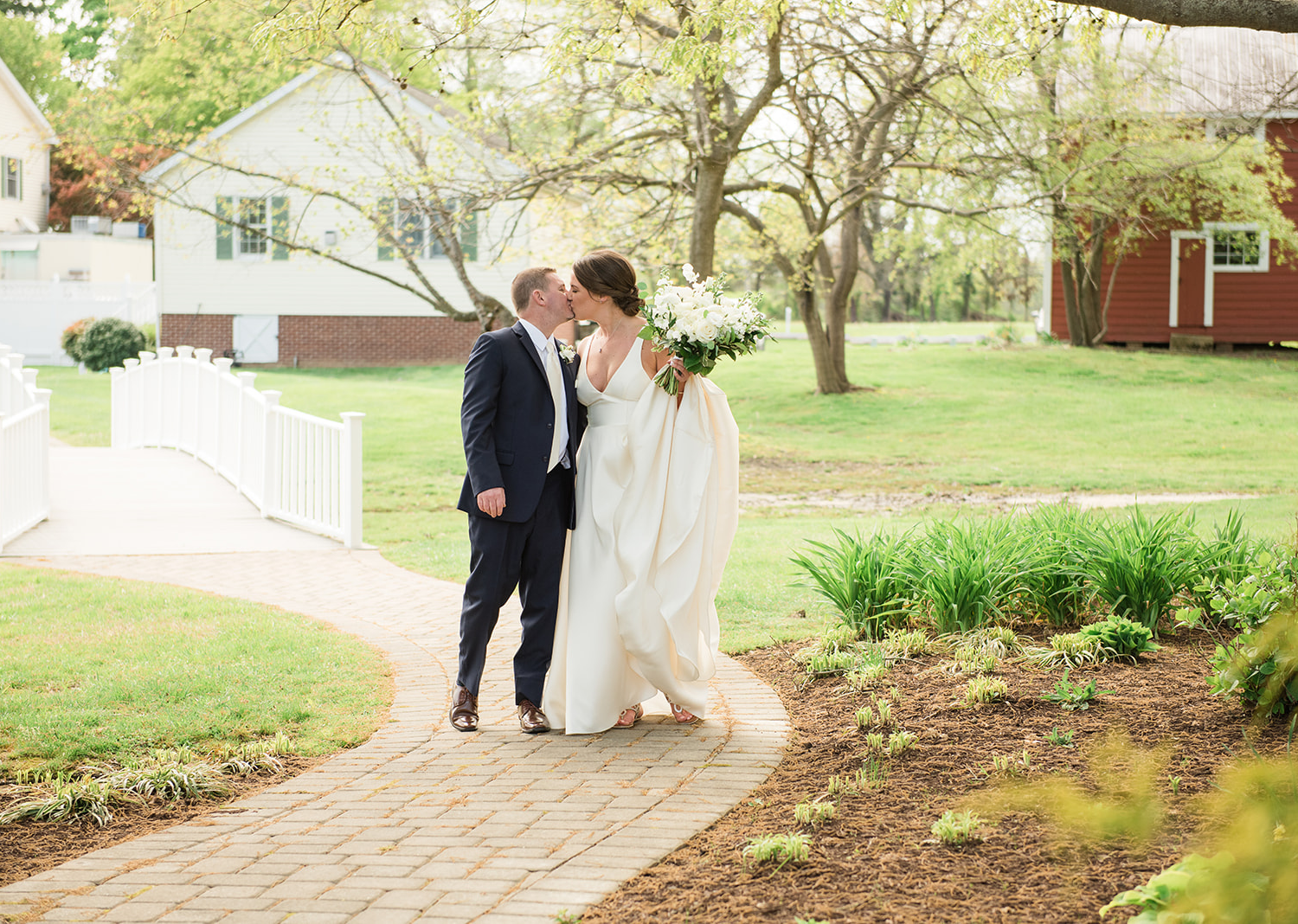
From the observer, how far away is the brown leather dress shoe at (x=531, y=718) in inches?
200

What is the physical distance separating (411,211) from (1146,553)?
12201mm

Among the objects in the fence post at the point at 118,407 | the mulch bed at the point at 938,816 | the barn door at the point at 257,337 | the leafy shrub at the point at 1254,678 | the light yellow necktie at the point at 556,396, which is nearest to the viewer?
the mulch bed at the point at 938,816

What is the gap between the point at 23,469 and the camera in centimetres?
1027

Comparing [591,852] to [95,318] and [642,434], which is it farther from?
[95,318]

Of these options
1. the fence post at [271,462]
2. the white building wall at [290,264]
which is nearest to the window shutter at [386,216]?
the fence post at [271,462]

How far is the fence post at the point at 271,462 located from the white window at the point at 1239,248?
22916mm

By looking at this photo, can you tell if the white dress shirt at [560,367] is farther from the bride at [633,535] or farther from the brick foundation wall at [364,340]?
the brick foundation wall at [364,340]

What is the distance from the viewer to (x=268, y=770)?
183 inches

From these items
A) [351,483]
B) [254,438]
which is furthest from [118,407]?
[351,483]

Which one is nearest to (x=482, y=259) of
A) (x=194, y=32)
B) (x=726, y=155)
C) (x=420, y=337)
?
(x=420, y=337)

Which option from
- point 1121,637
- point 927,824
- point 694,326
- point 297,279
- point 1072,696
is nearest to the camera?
point 927,824

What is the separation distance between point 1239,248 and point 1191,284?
1315mm

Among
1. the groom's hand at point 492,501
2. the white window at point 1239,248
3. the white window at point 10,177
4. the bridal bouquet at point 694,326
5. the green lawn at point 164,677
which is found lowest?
the green lawn at point 164,677

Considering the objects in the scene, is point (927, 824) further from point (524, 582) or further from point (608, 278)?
point (608, 278)
